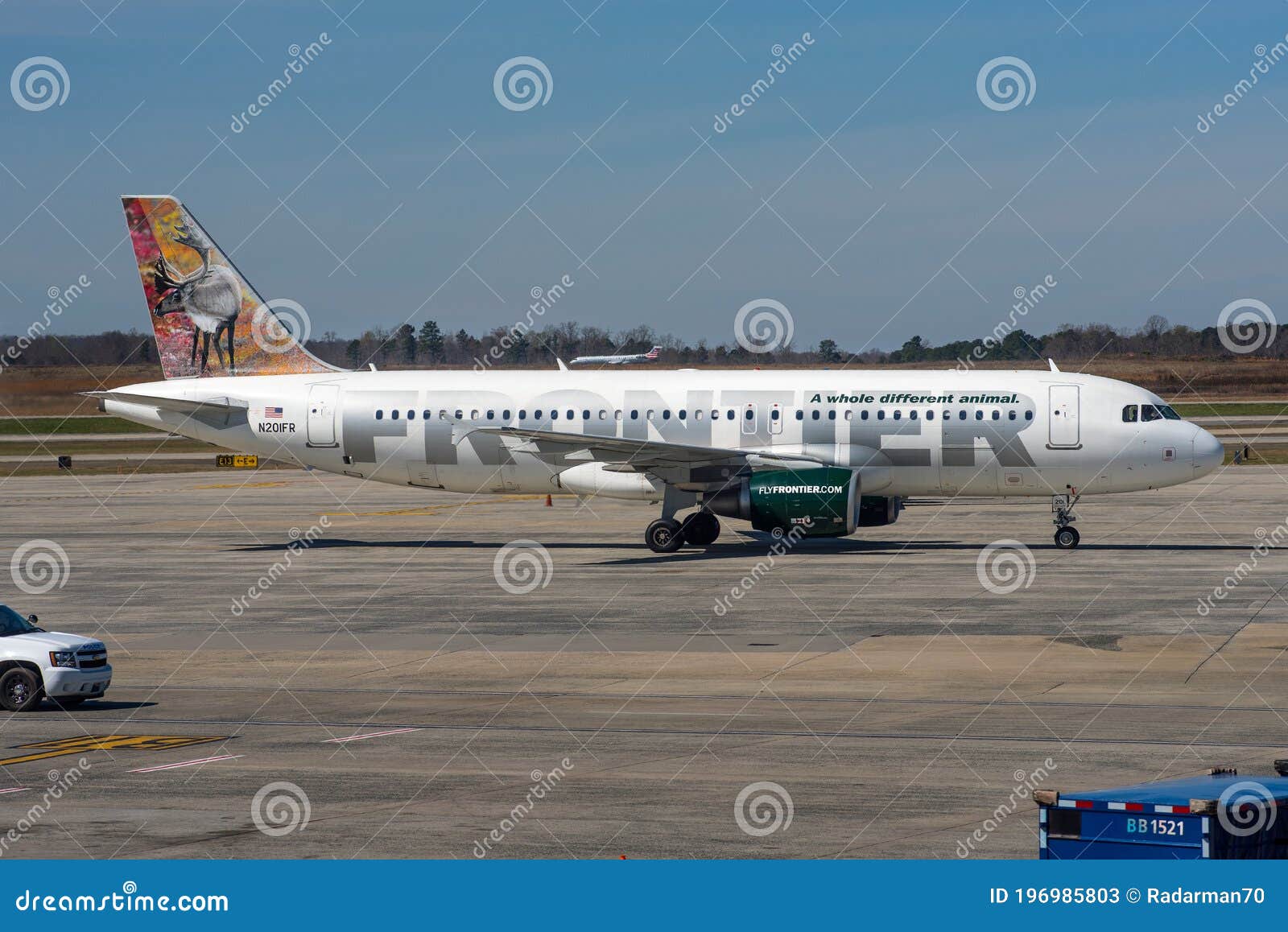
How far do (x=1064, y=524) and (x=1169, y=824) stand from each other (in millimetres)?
31287

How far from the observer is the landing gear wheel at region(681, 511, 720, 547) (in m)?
40.8

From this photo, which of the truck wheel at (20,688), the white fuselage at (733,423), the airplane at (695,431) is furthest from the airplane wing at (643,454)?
the truck wheel at (20,688)

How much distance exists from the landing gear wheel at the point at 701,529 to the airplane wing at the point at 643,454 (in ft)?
4.98

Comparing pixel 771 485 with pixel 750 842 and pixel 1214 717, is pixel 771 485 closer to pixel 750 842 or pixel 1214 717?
pixel 1214 717

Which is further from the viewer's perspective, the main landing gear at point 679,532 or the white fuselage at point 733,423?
the main landing gear at point 679,532

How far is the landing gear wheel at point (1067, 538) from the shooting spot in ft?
132

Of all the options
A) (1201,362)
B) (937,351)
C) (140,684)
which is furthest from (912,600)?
(1201,362)

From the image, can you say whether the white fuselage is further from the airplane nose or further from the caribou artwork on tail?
the caribou artwork on tail

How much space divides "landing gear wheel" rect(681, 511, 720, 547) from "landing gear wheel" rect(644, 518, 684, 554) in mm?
263

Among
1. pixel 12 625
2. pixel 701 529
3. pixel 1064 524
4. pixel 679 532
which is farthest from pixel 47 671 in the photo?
pixel 1064 524

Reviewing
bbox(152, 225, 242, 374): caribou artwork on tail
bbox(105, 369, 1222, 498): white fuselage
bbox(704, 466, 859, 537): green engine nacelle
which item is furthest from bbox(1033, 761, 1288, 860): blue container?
bbox(152, 225, 242, 374): caribou artwork on tail

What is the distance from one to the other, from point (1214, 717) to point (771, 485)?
18.6 meters

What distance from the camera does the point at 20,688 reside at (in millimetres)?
21422

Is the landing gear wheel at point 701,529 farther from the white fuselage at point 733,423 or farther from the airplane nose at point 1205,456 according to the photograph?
the airplane nose at point 1205,456
